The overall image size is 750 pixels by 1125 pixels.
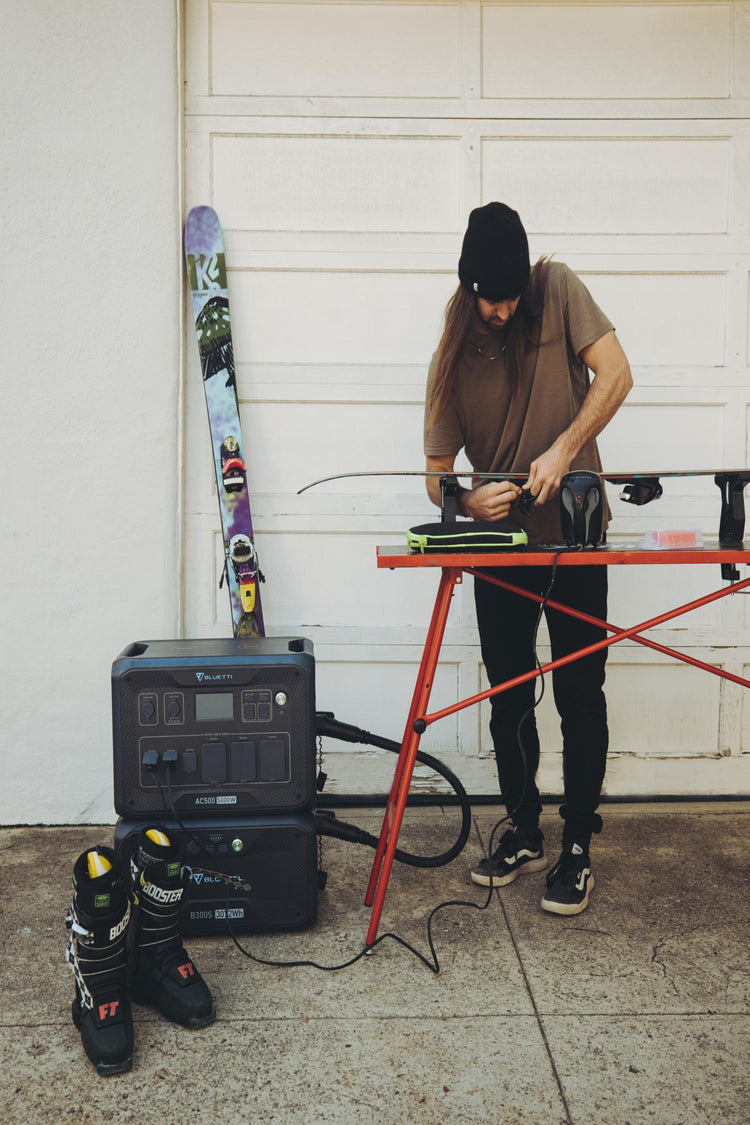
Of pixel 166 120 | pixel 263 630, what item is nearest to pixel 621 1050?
pixel 263 630

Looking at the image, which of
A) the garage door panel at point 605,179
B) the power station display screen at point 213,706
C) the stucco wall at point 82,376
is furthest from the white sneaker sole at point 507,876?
the garage door panel at point 605,179

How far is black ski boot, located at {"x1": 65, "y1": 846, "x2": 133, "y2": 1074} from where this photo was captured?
5.22 feet

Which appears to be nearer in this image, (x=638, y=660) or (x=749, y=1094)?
(x=749, y=1094)

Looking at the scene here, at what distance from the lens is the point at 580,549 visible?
1894 mm

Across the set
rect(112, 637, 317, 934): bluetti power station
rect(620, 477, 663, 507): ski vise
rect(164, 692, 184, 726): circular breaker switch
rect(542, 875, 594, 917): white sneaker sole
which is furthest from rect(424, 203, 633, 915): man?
rect(164, 692, 184, 726): circular breaker switch

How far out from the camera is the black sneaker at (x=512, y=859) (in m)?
2.29

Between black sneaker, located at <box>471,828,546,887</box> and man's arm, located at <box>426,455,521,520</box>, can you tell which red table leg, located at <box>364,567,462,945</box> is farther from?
black sneaker, located at <box>471,828,546,887</box>

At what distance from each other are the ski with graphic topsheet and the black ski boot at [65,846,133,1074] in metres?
1.16

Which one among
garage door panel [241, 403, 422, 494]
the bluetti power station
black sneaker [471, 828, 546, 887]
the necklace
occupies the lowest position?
black sneaker [471, 828, 546, 887]

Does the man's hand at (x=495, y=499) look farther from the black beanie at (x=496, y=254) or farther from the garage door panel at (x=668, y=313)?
the garage door panel at (x=668, y=313)

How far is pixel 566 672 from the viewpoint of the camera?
2195 millimetres

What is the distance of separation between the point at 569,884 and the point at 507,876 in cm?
20

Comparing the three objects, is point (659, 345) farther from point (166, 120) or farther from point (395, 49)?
point (166, 120)

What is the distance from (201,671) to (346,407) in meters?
1.16
